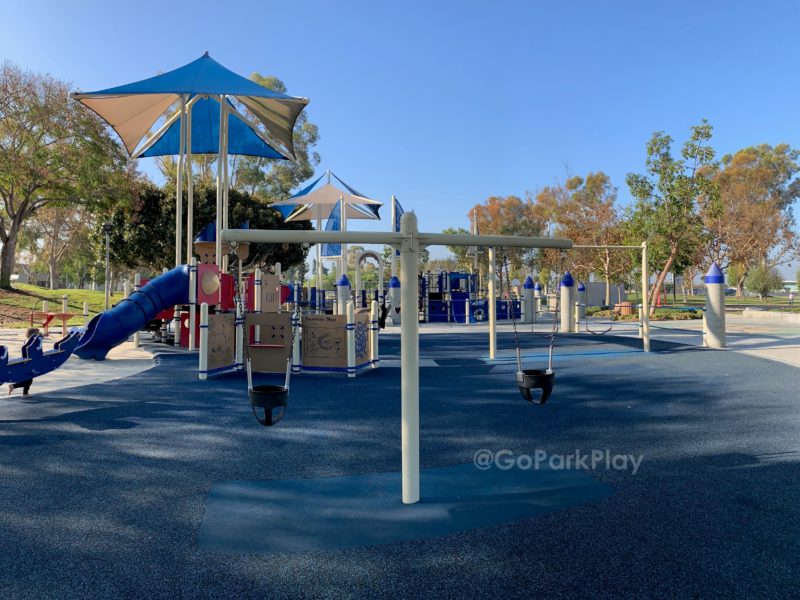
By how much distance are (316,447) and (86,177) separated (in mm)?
23764

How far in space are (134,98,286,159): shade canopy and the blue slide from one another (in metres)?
6.61

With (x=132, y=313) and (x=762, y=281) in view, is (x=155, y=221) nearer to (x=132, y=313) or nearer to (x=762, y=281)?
(x=132, y=313)

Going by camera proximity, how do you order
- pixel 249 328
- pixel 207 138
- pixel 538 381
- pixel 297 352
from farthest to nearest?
pixel 207 138, pixel 249 328, pixel 297 352, pixel 538 381

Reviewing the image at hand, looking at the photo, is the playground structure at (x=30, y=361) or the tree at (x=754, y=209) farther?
the tree at (x=754, y=209)

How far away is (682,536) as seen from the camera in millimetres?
3215

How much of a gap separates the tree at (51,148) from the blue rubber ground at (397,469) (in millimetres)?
19844

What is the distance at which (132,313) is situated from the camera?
36.1ft

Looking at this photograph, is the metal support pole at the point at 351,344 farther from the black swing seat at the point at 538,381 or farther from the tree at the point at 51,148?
the tree at the point at 51,148

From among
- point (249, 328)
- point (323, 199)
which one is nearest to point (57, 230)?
point (323, 199)

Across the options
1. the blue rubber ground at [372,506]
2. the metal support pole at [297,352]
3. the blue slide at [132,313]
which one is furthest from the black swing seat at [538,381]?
the blue slide at [132,313]

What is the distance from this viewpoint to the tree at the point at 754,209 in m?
40.5

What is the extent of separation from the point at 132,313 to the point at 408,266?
9142 mm

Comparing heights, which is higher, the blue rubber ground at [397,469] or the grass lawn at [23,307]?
the grass lawn at [23,307]

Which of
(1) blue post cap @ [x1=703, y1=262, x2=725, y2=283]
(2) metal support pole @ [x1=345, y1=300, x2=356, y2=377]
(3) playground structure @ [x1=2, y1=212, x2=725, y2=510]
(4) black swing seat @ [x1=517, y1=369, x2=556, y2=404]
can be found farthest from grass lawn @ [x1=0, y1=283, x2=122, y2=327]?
(1) blue post cap @ [x1=703, y1=262, x2=725, y2=283]
